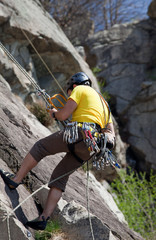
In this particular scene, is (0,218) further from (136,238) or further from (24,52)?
(24,52)

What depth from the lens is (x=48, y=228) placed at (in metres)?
3.28

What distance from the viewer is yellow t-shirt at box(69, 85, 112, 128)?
3303mm

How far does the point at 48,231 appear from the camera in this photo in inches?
128

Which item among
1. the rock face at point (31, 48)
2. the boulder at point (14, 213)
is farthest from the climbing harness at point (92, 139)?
the rock face at point (31, 48)

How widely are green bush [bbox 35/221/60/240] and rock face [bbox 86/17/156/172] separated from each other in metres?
8.73

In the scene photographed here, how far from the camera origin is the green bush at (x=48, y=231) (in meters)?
3.10

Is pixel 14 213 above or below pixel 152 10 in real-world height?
above

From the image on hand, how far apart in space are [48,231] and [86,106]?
56.7 inches

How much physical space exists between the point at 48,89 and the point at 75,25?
7334 millimetres

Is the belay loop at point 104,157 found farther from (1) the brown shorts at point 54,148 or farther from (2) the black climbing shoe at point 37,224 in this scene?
(2) the black climbing shoe at point 37,224

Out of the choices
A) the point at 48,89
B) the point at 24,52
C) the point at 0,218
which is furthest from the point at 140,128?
the point at 0,218

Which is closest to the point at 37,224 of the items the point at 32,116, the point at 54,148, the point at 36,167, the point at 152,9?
the point at 54,148

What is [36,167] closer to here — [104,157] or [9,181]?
[9,181]

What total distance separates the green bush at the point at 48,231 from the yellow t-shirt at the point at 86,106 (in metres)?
1.21
